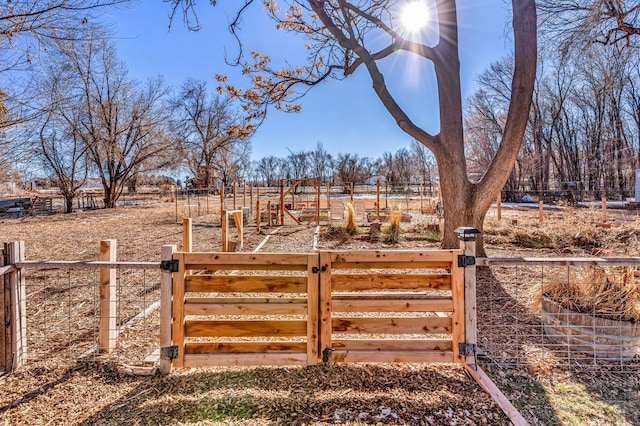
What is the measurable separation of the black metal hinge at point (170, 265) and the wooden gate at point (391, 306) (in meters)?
1.23

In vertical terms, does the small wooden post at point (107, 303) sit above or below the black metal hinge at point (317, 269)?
below

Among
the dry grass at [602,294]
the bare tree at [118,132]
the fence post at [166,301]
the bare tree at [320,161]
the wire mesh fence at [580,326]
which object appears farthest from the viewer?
the bare tree at [320,161]

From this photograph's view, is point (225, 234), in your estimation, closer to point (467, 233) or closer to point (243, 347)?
point (243, 347)

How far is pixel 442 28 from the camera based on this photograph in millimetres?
6301

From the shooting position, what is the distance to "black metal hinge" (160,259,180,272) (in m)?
2.68

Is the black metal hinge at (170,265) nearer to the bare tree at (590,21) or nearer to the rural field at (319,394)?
the rural field at (319,394)

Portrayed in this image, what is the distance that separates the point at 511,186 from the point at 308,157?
32.9m

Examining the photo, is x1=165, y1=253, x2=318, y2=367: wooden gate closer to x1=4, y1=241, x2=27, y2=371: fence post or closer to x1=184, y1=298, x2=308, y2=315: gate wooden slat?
x1=184, y1=298, x2=308, y2=315: gate wooden slat

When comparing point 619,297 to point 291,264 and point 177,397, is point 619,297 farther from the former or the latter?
point 177,397

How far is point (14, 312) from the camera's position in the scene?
2852 mm

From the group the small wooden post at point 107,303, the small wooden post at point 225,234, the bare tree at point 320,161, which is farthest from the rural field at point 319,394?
the bare tree at point 320,161

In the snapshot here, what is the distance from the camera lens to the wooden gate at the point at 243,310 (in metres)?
2.71

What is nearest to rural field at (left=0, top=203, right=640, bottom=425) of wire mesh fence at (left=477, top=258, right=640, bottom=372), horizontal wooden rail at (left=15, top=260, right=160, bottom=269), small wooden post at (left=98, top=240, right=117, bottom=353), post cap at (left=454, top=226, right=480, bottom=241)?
wire mesh fence at (left=477, top=258, right=640, bottom=372)

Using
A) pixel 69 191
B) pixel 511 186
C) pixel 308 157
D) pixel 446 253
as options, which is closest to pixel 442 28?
pixel 446 253
